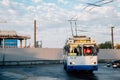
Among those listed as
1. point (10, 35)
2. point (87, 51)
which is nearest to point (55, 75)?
point (87, 51)

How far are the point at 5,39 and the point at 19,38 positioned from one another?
403cm

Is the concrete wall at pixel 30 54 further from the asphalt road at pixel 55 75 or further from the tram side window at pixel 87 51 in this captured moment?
the tram side window at pixel 87 51

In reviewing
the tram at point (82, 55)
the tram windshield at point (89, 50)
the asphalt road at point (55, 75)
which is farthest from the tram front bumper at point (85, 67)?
the tram windshield at point (89, 50)

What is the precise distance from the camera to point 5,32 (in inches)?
3826

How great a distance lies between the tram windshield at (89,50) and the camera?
27.1 m

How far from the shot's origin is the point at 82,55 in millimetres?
27141

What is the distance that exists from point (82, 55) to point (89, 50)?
2.37 ft

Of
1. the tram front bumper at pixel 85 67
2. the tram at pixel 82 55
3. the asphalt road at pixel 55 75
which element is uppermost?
the tram at pixel 82 55

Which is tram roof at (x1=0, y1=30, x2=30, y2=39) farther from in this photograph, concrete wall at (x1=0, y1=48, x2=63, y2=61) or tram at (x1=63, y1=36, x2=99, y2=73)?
tram at (x1=63, y1=36, x2=99, y2=73)

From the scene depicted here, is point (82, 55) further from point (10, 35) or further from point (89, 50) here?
point (10, 35)

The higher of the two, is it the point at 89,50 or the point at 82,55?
the point at 89,50

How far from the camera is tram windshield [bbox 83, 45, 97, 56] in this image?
2711cm

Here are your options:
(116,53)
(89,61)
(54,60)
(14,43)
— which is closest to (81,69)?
(89,61)

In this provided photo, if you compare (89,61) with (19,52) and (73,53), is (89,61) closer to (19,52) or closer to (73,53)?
(73,53)
